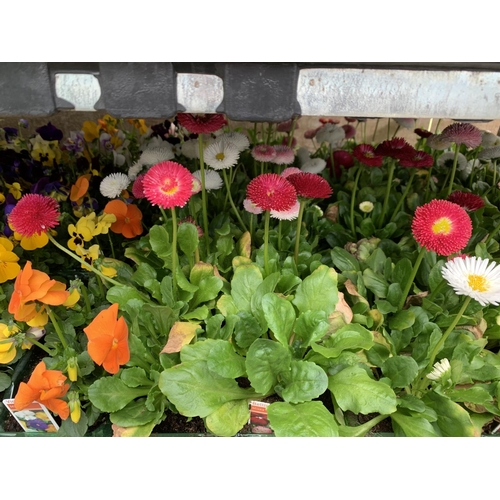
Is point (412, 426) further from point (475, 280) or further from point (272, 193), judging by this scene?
point (272, 193)

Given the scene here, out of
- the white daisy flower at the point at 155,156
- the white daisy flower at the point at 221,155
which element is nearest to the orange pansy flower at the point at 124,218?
the white daisy flower at the point at 155,156

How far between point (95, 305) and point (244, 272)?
389 mm

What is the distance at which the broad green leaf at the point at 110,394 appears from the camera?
2.64ft

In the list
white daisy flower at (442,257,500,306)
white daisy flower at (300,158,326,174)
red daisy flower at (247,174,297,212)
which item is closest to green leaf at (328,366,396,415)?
white daisy flower at (442,257,500,306)

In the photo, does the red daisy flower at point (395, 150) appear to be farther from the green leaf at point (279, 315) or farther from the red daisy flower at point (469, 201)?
the green leaf at point (279, 315)

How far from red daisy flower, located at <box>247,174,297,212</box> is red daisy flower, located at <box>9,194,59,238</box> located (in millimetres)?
389

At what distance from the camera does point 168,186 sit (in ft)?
2.37

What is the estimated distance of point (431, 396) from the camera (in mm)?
845

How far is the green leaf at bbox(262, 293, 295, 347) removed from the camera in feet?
2.76

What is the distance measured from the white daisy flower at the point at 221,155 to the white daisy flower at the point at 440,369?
0.64m

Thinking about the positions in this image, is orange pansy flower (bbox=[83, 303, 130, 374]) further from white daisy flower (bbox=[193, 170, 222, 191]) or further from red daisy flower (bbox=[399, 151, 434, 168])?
red daisy flower (bbox=[399, 151, 434, 168])

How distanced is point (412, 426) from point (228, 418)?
1.13 feet
